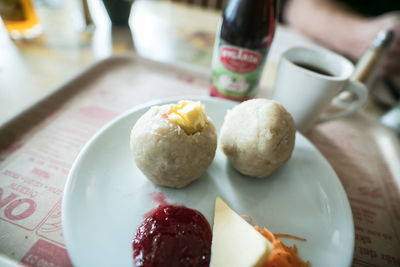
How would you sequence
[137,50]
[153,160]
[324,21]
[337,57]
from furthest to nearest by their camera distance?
[324,21]
[137,50]
[337,57]
[153,160]

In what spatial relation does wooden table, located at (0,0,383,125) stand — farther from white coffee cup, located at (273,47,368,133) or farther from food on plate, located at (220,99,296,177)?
food on plate, located at (220,99,296,177)

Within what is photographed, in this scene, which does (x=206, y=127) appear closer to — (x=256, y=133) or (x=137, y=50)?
(x=256, y=133)

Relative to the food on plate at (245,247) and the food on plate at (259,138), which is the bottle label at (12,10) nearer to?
the food on plate at (259,138)

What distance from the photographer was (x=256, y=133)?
2.93 feet

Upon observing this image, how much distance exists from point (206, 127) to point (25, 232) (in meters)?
0.70

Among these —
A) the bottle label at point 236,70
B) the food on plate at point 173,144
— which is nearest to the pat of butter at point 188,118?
the food on plate at point 173,144

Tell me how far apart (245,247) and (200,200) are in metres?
0.24

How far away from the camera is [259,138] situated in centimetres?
89

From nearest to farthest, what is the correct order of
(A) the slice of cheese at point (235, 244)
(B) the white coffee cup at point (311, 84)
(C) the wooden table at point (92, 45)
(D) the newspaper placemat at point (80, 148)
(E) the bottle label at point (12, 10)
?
(A) the slice of cheese at point (235, 244)
(D) the newspaper placemat at point (80, 148)
(B) the white coffee cup at point (311, 84)
(C) the wooden table at point (92, 45)
(E) the bottle label at point (12, 10)

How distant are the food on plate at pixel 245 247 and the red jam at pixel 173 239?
43 mm

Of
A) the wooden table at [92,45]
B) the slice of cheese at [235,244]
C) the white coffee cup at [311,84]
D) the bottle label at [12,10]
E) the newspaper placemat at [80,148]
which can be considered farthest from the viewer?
the bottle label at [12,10]

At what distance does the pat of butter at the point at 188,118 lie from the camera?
849mm

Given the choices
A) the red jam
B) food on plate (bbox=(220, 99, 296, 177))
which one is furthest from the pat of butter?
the red jam

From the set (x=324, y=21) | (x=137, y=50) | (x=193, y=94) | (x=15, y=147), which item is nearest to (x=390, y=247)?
(x=193, y=94)
